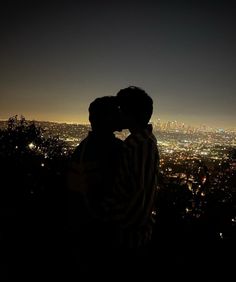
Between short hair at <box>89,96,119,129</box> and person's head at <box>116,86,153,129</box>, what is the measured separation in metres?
0.14

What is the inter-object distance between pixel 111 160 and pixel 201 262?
407cm

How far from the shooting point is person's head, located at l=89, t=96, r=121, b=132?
286cm

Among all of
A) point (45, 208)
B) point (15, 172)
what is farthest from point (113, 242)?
point (15, 172)

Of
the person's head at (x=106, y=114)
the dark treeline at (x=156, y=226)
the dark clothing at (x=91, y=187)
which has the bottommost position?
the dark treeline at (x=156, y=226)

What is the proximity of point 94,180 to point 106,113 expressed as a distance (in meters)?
0.56

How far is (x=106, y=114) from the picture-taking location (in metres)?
2.86

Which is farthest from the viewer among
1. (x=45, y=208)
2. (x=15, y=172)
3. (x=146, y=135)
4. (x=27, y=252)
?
(x=15, y=172)

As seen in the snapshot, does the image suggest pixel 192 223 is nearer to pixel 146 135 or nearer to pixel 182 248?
pixel 182 248

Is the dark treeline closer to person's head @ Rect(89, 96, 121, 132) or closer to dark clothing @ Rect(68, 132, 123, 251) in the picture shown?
dark clothing @ Rect(68, 132, 123, 251)

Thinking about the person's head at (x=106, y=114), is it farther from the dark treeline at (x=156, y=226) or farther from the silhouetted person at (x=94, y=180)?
the dark treeline at (x=156, y=226)

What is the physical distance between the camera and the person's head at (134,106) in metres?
2.66

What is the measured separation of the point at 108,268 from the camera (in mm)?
2818

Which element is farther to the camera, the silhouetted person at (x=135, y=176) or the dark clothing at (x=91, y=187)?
the dark clothing at (x=91, y=187)

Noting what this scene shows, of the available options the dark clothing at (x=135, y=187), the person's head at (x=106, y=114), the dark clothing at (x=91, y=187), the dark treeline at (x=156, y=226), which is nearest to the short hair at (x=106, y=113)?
the person's head at (x=106, y=114)
